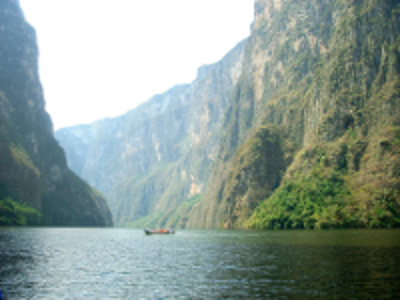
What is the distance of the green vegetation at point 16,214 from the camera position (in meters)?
169

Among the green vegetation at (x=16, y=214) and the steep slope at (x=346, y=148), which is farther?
the green vegetation at (x=16, y=214)

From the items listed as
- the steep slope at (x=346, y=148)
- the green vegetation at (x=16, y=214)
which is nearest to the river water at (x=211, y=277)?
the steep slope at (x=346, y=148)

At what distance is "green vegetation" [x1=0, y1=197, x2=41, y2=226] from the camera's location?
16925cm

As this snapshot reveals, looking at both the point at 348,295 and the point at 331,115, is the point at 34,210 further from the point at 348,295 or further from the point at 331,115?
the point at 348,295

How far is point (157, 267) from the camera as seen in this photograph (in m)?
44.7

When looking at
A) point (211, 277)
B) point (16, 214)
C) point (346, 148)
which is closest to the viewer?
point (211, 277)

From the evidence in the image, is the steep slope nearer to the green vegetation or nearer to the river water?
the river water

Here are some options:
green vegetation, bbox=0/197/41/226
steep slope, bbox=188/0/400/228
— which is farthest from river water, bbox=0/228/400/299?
green vegetation, bbox=0/197/41/226

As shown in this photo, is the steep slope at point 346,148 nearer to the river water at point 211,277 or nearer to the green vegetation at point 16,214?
the river water at point 211,277

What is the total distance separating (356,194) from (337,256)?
94243 mm

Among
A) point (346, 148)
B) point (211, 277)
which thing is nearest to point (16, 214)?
point (346, 148)

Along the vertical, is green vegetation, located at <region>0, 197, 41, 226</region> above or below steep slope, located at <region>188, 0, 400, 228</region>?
below

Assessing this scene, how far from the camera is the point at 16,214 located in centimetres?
17762

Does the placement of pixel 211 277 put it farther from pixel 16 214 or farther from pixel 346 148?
pixel 16 214
